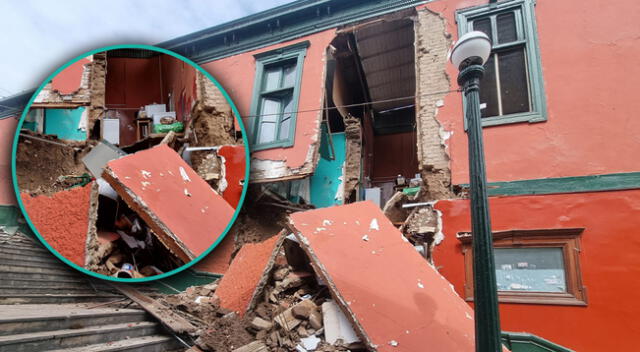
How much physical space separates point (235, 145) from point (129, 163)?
1.26 metres

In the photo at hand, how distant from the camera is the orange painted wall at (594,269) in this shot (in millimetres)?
4727

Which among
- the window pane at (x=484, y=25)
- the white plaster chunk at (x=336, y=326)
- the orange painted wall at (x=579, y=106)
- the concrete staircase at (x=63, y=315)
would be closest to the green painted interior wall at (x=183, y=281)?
the concrete staircase at (x=63, y=315)

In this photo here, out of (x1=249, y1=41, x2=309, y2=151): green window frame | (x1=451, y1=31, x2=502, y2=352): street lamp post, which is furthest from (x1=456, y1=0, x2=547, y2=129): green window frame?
(x1=249, y1=41, x2=309, y2=151): green window frame

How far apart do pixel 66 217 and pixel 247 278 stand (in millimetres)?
2581

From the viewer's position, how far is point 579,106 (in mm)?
5594

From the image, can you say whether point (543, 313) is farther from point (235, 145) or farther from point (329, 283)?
point (235, 145)

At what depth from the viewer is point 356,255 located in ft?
15.1

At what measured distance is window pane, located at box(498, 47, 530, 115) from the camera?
239 inches

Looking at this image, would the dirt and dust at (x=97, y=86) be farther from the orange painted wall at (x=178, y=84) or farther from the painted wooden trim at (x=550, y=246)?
the painted wooden trim at (x=550, y=246)

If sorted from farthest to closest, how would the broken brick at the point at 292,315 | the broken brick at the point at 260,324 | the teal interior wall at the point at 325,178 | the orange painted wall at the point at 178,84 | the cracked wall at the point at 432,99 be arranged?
the teal interior wall at the point at 325,178
the cracked wall at the point at 432,99
the broken brick at the point at 260,324
the broken brick at the point at 292,315
the orange painted wall at the point at 178,84

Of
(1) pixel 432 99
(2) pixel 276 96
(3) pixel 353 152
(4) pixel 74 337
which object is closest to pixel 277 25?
(2) pixel 276 96

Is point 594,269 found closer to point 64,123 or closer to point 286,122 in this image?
point 286,122

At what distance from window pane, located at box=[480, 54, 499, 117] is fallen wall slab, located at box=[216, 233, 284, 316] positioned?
396cm

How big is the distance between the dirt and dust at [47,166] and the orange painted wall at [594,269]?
509cm
